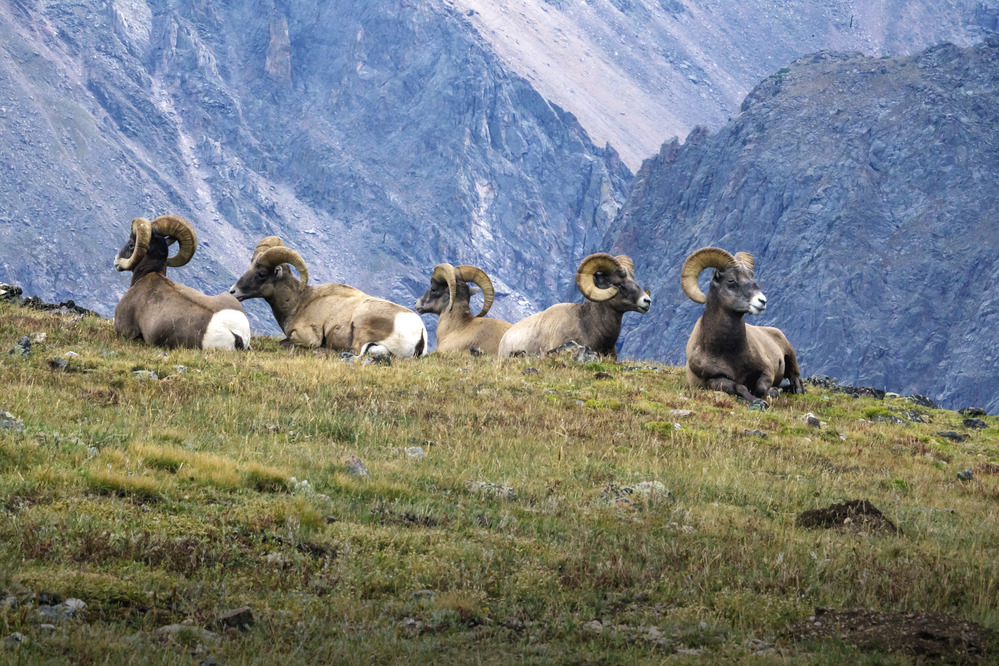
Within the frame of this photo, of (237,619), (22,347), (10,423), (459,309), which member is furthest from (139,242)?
(237,619)

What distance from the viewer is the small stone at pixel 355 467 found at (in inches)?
397

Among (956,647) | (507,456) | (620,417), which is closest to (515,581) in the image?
(956,647)

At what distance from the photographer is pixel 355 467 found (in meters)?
10.2

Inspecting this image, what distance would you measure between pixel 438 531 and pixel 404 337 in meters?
12.2

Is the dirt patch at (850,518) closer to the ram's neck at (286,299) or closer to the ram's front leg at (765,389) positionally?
the ram's front leg at (765,389)

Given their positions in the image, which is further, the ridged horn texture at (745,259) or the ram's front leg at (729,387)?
the ridged horn texture at (745,259)

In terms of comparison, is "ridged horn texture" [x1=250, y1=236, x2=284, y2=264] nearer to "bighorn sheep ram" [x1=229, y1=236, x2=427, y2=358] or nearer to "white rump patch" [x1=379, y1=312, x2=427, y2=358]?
"bighorn sheep ram" [x1=229, y1=236, x2=427, y2=358]

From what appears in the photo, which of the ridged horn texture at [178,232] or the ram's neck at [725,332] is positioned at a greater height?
the ram's neck at [725,332]

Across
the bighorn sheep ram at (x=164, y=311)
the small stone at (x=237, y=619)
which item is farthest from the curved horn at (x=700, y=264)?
the small stone at (x=237, y=619)

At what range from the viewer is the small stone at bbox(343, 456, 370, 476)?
10.1m

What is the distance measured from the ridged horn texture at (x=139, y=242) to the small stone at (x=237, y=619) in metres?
14.8

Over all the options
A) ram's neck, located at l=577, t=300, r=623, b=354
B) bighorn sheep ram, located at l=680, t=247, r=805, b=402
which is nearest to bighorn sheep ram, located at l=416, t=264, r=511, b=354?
ram's neck, located at l=577, t=300, r=623, b=354

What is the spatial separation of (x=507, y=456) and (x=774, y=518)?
2.92 m

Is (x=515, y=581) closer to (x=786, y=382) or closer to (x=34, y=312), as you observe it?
(x=34, y=312)
